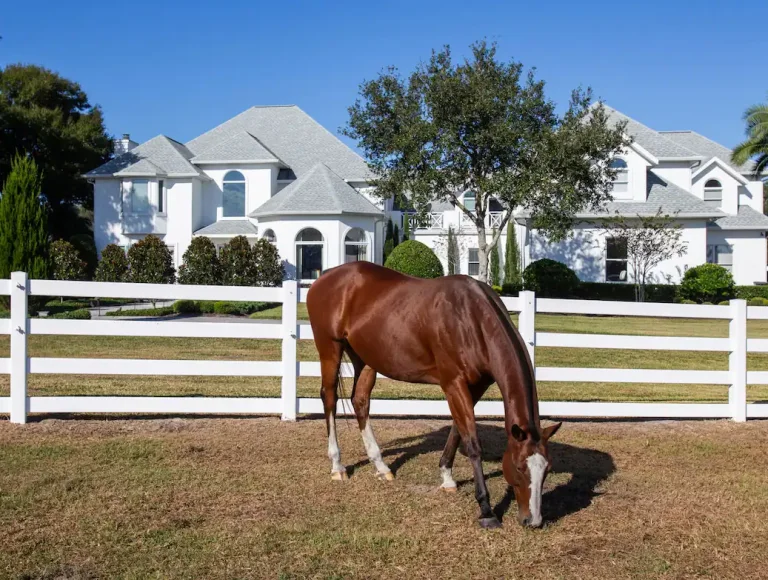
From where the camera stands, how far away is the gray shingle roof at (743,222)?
34969 mm

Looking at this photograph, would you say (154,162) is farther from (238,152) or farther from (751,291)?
(751,291)

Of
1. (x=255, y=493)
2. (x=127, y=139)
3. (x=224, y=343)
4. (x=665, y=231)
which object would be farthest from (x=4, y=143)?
(x=255, y=493)

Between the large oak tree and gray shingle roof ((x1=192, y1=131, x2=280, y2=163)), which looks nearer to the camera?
the large oak tree

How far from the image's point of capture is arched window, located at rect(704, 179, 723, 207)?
37.8 m

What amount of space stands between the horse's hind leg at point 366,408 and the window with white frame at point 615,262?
26999mm

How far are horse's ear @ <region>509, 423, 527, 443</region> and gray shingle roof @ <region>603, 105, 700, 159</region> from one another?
32257mm

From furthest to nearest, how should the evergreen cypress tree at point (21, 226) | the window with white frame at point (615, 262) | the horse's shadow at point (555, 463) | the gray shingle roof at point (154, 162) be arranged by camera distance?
the gray shingle roof at point (154, 162), the window with white frame at point (615, 262), the evergreen cypress tree at point (21, 226), the horse's shadow at point (555, 463)

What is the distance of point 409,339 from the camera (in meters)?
6.16

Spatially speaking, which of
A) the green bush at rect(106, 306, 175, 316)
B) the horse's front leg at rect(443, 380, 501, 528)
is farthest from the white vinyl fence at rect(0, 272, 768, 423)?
the green bush at rect(106, 306, 175, 316)

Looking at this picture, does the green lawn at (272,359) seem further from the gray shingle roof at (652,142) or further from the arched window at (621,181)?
the gray shingle roof at (652,142)

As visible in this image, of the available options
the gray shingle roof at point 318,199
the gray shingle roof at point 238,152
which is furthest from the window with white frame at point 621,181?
the gray shingle roof at point 238,152

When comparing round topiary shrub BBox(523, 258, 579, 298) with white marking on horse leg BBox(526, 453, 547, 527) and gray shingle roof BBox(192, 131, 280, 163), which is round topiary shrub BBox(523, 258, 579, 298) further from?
white marking on horse leg BBox(526, 453, 547, 527)

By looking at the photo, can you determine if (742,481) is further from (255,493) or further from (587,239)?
(587,239)

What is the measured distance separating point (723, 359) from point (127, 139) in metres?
36.1
